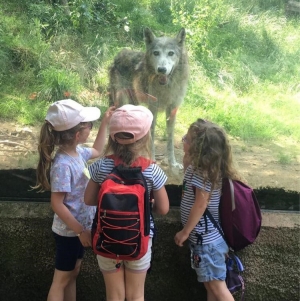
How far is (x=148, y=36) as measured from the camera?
3029 millimetres

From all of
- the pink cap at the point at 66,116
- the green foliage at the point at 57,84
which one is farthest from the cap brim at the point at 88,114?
the green foliage at the point at 57,84

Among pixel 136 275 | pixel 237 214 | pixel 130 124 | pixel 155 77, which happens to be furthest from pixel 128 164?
pixel 155 77

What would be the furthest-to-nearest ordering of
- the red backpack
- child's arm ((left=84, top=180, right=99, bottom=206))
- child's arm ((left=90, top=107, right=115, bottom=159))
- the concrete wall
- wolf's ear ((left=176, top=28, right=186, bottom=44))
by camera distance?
wolf's ear ((left=176, top=28, right=186, bottom=44)) → the concrete wall → child's arm ((left=90, top=107, right=115, bottom=159)) → child's arm ((left=84, top=180, right=99, bottom=206)) → the red backpack

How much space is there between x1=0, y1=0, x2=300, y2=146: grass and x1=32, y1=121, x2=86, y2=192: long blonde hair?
0.66m

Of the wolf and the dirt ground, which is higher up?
the wolf

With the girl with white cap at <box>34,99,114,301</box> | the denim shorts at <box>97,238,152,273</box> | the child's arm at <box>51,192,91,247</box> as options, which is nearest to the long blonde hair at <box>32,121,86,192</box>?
the girl with white cap at <box>34,99,114,301</box>

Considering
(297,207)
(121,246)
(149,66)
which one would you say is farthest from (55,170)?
(297,207)

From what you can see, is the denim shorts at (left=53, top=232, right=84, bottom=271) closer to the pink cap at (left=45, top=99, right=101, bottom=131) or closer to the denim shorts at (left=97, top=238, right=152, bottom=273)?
the denim shorts at (left=97, top=238, right=152, bottom=273)

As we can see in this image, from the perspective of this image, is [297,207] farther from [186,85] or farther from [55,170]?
[55,170]

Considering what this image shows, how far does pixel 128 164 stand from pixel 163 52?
1165mm

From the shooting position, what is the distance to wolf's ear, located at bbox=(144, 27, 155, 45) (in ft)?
9.88

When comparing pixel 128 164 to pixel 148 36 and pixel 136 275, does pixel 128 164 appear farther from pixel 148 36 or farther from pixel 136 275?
pixel 148 36

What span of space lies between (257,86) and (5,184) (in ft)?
6.35

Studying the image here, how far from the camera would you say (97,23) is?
3078 mm
